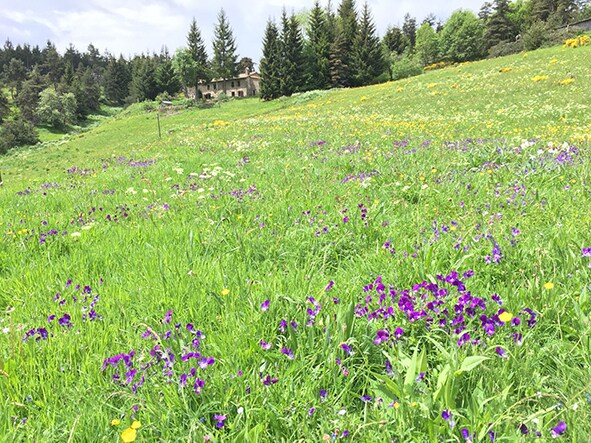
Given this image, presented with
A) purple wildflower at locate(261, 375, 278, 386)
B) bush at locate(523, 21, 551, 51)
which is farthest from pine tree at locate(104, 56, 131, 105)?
purple wildflower at locate(261, 375, 278, 386)

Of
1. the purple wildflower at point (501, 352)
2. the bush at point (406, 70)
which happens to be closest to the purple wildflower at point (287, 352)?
the purple wildflower at point (501, 352)

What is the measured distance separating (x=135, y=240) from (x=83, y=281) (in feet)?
3.36

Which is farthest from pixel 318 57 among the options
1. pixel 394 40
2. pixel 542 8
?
pixel 542 8

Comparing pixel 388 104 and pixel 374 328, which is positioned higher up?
pixel 388 104

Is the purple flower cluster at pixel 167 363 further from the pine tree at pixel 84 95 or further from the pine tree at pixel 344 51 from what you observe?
the pine tree at pixel 84 95

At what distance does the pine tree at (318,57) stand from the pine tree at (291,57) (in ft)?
6.64

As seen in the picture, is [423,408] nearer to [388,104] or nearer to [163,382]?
[163,382]

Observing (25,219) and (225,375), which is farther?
(25,219)

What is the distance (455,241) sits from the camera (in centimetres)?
347

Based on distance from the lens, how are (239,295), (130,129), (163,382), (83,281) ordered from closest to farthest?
(163,382) < (239,295) < (83,281) < (130,129)

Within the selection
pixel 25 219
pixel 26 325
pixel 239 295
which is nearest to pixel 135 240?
pixel 26 325

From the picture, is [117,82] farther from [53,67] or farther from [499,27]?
[499,27]

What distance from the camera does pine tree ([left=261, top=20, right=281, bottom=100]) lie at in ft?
216

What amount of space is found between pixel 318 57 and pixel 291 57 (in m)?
5.71
